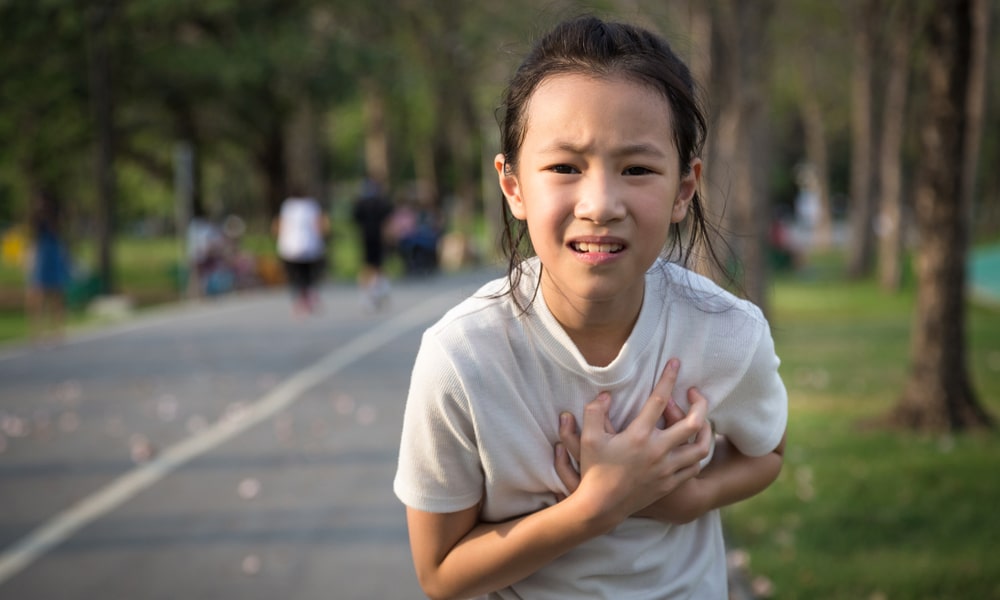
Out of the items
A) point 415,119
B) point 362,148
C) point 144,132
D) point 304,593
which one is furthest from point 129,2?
point 362,148

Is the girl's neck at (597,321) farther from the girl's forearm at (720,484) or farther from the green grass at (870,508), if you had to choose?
the green grass at (870,508)

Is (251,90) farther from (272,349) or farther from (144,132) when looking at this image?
(272,349)

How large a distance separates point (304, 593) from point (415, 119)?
5592cm

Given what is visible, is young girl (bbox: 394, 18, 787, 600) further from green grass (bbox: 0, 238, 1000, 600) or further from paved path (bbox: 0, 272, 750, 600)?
green grass (bbox: 0, 238, 1000, 600)

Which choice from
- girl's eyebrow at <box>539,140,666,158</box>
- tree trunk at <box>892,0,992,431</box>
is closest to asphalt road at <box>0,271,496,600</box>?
girl's eyebrow at <box>539,140,666,158</box>

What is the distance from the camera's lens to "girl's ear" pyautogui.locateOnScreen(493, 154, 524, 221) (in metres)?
2.03

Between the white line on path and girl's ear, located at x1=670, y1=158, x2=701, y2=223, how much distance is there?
4620 millimetres

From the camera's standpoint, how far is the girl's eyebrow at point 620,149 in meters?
1.85

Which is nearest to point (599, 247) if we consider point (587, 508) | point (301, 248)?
point (587, 508)

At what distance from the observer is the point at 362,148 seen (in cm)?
8019

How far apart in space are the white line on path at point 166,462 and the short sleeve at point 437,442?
4.31 m

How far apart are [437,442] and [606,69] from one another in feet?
2.11

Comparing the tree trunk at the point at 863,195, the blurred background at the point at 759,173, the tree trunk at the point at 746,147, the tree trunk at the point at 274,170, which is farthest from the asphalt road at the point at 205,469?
the tree trunk at the point at 274,170

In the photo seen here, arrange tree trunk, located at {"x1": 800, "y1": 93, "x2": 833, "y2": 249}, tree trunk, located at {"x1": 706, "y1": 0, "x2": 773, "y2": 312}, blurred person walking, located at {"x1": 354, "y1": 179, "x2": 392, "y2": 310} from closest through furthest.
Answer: tree trunk, located at {"x1": 706, "y1": 0, "x2": 773, "y2": 312}
blurred person walking, located at {"x1": 354, "y1": 179, "x2": 392, "y2": 310}
tree trunk, located at {"x1": 800, "y1": 93, "x2": 833, "y2": 249}
